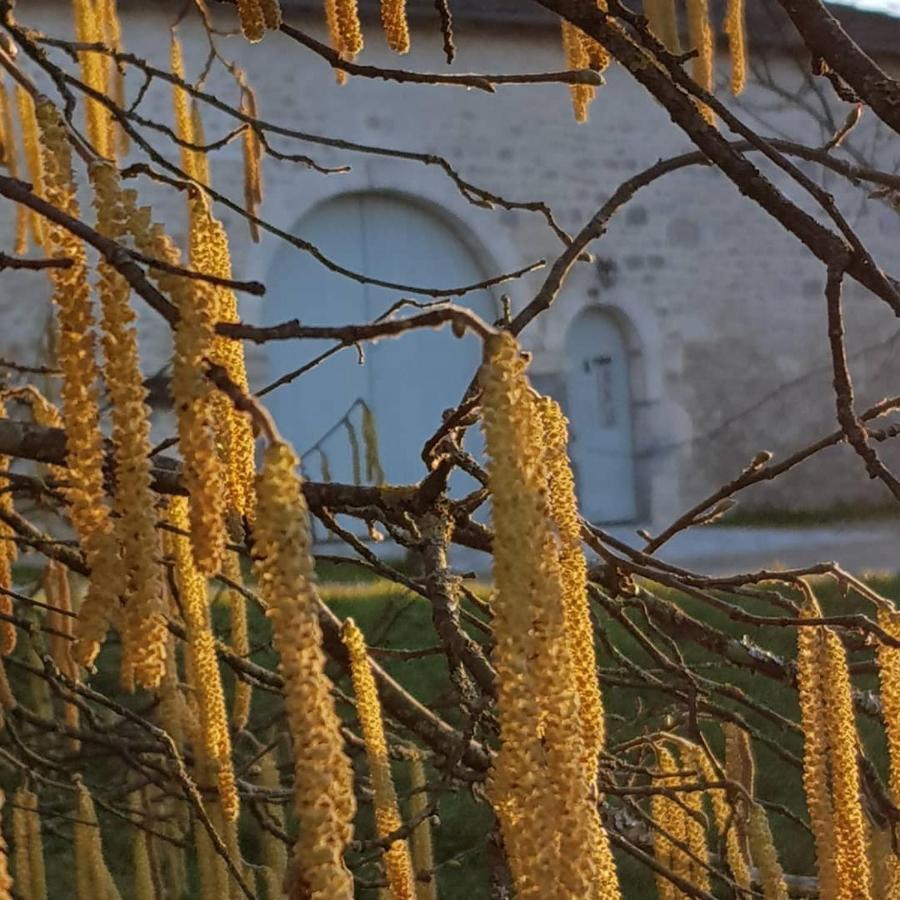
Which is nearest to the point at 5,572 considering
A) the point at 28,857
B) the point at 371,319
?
the point at 28,857

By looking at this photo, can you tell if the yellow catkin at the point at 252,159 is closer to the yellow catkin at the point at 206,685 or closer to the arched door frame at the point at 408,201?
the yellow catkin at the point at 206,685

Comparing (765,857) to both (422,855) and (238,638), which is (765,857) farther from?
(238,638)

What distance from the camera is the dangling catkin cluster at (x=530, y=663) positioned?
546 millimetres

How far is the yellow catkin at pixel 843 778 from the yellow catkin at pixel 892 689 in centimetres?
3

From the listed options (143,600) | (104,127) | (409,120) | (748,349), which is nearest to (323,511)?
(143,600)

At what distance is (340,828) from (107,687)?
3.38m

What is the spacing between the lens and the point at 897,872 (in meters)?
1.21

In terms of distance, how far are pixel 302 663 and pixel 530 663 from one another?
0.10 meters

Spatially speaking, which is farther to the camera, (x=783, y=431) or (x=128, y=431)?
(x=783, y=431)

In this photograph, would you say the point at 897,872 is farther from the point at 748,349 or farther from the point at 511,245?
the point at 748,349

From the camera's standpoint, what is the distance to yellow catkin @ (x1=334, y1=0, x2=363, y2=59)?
4.11ft

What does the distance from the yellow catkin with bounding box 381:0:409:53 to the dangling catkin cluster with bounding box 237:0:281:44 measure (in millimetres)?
Result: 98

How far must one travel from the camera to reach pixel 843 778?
0.92 meters

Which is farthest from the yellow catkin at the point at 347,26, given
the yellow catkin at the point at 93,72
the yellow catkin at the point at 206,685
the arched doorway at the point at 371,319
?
the arched doorway at the point at 371,319
